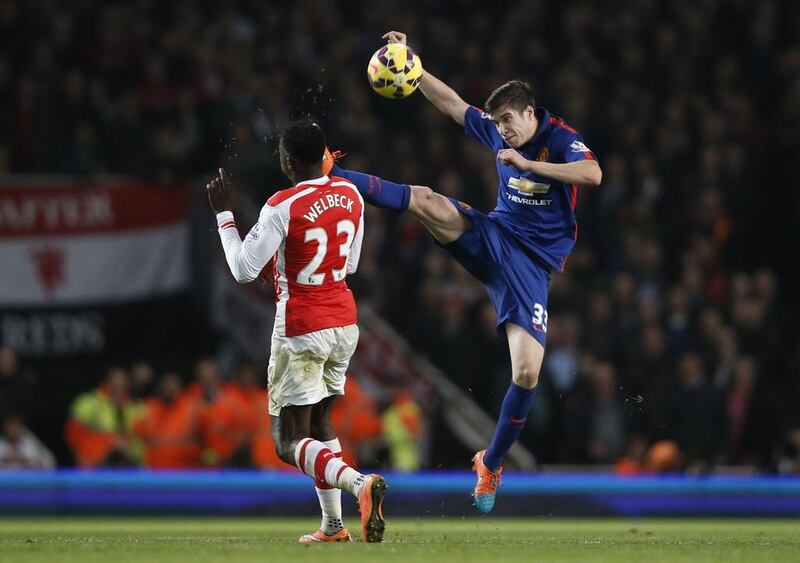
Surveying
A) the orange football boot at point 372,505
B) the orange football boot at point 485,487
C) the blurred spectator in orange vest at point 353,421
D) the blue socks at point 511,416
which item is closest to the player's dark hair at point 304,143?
the orange football boot at point 372,505

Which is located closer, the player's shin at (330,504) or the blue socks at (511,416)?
the player's shin at (330,504)

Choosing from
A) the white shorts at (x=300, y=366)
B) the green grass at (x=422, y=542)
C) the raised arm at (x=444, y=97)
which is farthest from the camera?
the raised arm at (x=444, y=97)

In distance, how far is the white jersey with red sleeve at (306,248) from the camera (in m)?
7.71

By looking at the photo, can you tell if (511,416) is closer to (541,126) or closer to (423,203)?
(423,203)

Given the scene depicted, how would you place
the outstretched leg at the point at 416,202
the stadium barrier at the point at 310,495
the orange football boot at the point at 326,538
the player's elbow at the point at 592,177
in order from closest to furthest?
the orange football boot at the point at 326,538 < the outstretched leg at the point at 416,202 < the player's elbow at the point at 592,177 < the stadium barrier at the point at 310,495

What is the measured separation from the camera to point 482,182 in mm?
15047

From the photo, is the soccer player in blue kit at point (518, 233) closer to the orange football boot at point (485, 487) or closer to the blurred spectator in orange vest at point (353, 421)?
the orange football boot at point (485, 487)

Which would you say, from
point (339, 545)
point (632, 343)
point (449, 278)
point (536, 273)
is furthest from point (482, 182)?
point (339, 545)

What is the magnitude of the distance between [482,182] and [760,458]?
3937 mm

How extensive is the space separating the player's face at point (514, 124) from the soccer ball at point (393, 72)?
1.88 feet

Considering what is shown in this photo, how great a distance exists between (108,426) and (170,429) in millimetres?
597

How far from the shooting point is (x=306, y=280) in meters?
7.93

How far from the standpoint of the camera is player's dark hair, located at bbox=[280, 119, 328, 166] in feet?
25.8

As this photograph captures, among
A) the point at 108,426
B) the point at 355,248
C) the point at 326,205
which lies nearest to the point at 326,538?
the point at 355,248
